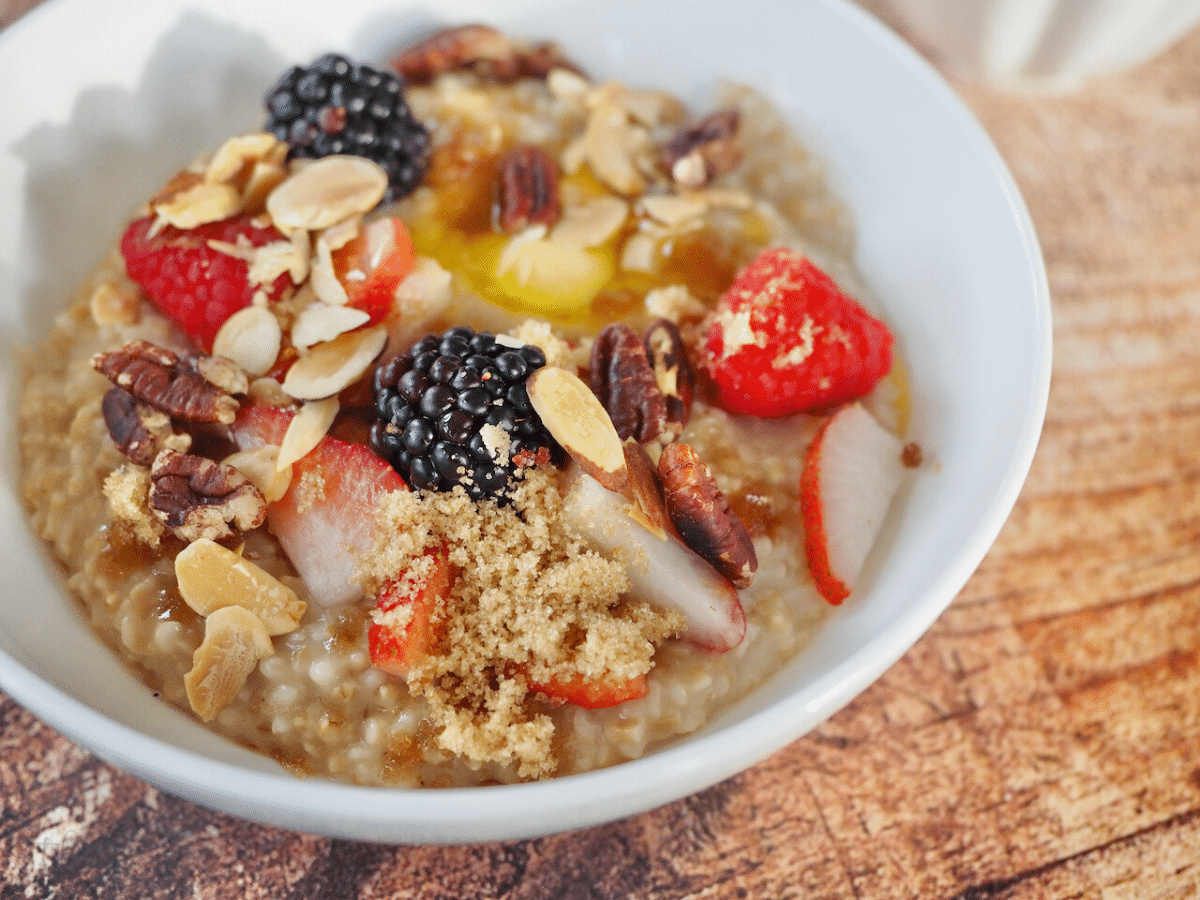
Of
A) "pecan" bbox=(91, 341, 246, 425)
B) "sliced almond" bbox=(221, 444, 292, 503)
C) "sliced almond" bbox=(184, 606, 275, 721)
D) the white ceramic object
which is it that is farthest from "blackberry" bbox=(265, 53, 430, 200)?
the white ceramic object

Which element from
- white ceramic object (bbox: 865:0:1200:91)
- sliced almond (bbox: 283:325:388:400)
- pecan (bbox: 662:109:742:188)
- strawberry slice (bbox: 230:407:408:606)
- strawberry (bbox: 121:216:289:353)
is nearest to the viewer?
strawberry slice (bbox: 230:407:408:606)

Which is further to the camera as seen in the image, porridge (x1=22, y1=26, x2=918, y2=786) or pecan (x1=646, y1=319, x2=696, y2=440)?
pecan (x1=646, y1=319, x2=696, y2=440)

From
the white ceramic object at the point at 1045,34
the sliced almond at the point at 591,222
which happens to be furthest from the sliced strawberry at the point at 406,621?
the white ceramic object at the point at 1045,34

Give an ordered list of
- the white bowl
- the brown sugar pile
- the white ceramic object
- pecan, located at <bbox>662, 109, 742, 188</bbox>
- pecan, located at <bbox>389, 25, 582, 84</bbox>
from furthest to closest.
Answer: the white ceramic object < pecan, located at <bbox>389, 25, 582, 84</bbox> < pecan, located at <bbox>662, 109, 742, 188</bbox> < the brown sugar pile < the white bowl

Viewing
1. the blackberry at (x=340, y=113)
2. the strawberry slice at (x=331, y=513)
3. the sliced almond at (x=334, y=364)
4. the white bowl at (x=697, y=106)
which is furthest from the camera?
the blackberry at (x=340, y=113)

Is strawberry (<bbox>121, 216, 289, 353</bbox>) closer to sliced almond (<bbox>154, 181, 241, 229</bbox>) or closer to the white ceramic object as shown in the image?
sliced almond (<bbox>154, 181, 241, 229</bbox>)

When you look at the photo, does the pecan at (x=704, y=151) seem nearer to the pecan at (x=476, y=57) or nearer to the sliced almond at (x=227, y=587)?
the pecan at (x=476, y=57)

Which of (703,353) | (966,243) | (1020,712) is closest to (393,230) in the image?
(703,353)
